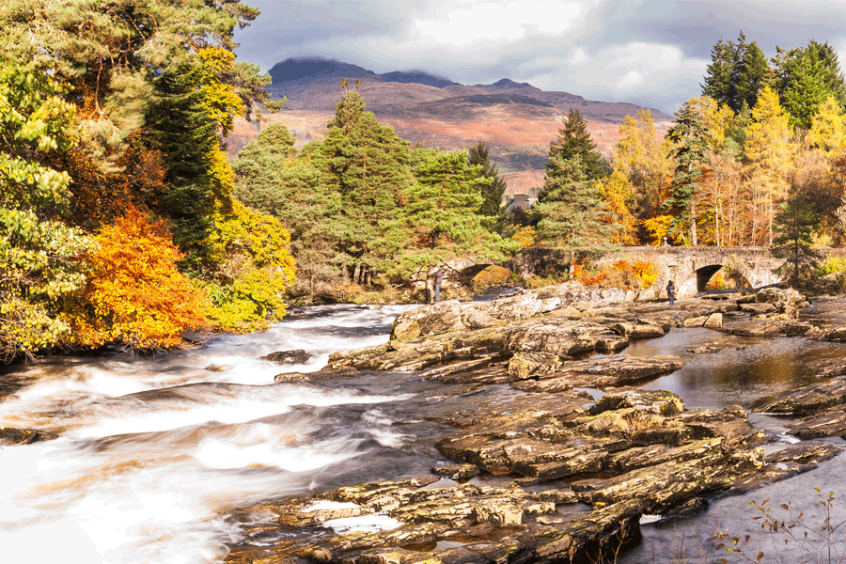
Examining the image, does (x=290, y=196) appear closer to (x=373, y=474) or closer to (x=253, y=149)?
(x=253, y=149)

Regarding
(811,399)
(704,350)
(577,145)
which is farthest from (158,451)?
(577,145)

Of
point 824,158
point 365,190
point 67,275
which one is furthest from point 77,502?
point 824,158

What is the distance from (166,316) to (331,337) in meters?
13.2

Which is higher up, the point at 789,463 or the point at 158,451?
the point at 789,463

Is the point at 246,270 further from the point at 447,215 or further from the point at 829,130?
the point at 829,130

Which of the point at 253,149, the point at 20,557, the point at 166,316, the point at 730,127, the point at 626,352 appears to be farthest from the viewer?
the point at 730,127

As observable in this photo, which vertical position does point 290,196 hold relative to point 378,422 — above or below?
above

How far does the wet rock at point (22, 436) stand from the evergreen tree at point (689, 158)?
61371 millimetres

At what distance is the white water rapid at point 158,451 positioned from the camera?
406 inches

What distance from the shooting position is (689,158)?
61844mm

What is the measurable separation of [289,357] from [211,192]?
9.20 metres

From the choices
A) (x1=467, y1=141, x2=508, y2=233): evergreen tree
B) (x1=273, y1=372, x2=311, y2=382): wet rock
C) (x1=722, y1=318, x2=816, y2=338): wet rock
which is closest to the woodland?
(x1=273, y1=372, x2=311, y2=382): wet rock

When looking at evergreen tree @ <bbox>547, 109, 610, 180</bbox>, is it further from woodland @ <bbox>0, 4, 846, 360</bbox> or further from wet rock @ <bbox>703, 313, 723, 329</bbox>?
wet rock @ <bbox>703, 313, 723, 329</bbox>

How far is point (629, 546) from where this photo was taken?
389 inches
